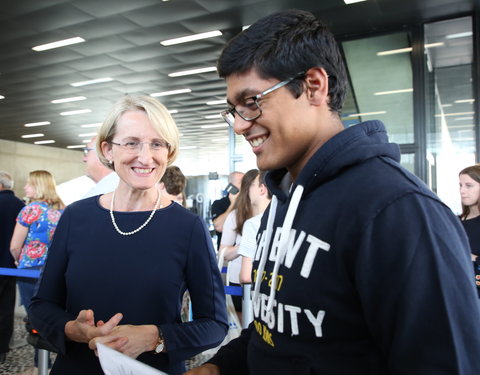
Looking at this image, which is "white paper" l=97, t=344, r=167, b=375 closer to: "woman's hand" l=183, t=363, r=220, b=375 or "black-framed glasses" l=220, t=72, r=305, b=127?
"woman's hand" l=183, t=363, r=220, b=375

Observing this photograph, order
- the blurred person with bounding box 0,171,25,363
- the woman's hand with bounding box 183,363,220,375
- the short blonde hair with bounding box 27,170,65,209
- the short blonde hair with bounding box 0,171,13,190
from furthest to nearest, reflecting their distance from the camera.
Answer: the short blonde hair with bounding box 0,171,13,190, the blurred person with bounding box 0,171,25,363, the short blonde hair with bounding box 27,170,65,209, the woman's hand with bounding box 183,363,220,375

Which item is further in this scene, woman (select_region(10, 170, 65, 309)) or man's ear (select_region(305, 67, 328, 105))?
woman (select_region(10, 170, 65, 309))

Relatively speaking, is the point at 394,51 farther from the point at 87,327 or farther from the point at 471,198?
the point at 87,327

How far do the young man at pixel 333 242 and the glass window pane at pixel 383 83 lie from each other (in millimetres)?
5519

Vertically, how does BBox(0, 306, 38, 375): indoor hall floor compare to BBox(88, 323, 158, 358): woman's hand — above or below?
below

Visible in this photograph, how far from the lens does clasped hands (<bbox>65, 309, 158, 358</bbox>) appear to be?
115 centimetres

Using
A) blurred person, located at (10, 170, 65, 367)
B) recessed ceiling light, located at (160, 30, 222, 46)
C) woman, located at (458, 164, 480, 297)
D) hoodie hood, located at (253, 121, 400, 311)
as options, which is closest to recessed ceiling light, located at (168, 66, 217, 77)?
recessed ceiling light, located at (160, 30, 222, 46)

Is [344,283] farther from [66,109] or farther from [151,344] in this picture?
[66,109]

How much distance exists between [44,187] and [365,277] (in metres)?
3.83

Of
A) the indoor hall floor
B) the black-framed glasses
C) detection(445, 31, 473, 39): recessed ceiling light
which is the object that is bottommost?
the indoor hall floor

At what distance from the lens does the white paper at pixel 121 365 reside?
2.55 ft

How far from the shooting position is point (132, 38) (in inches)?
297

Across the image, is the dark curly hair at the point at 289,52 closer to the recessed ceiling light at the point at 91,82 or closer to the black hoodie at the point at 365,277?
the black hoodie at the point at 365,277

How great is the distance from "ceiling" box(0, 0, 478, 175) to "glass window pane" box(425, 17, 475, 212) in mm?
486
